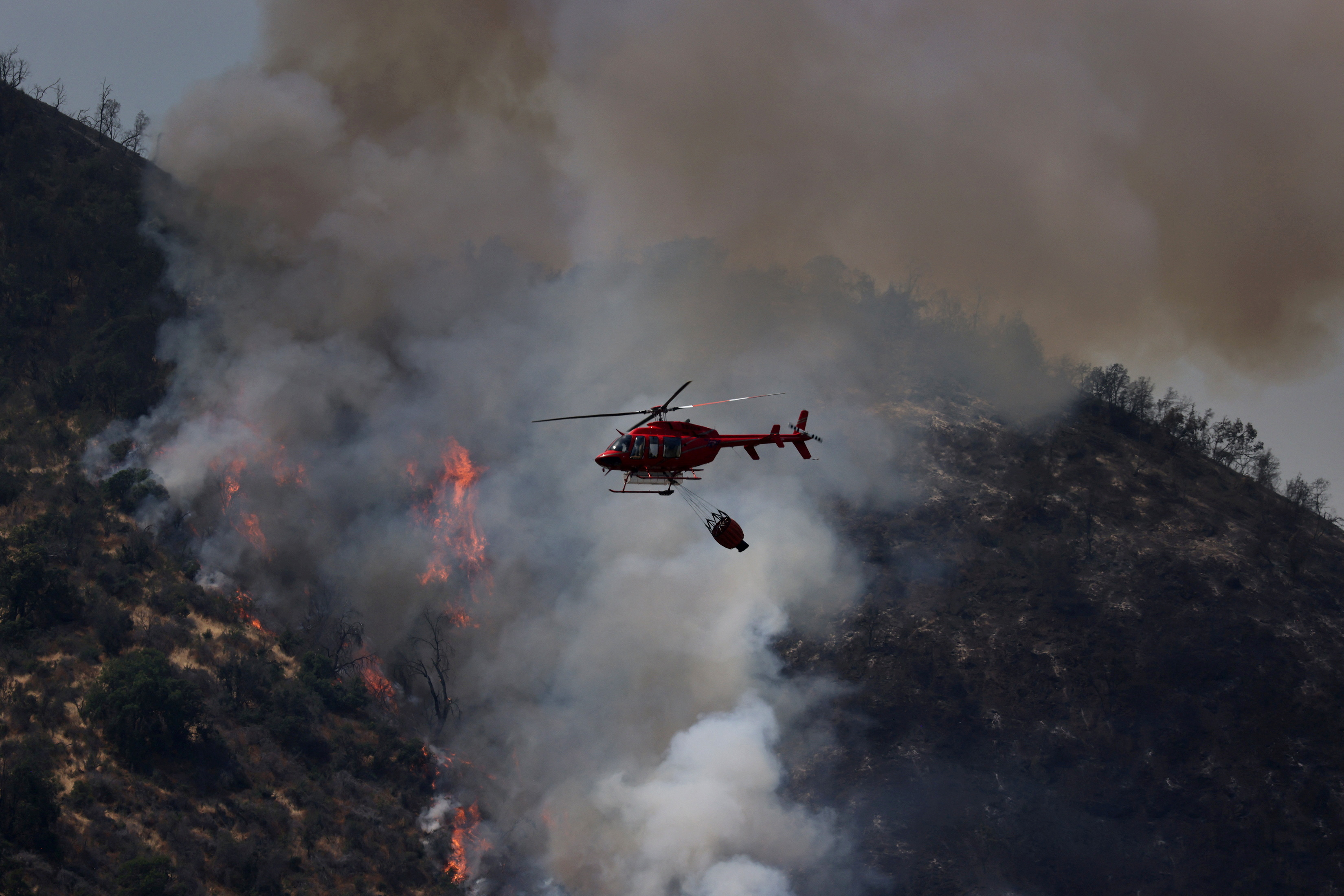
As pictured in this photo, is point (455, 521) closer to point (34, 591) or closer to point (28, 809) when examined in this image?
point (34, 591)

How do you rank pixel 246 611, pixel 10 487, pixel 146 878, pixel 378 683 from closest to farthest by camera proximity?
pixel 146 878 → pixel 246 611 → pixel 10 487 → pixel 378 683

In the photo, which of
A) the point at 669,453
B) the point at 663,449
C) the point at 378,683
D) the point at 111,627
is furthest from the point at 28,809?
the point at 669,453

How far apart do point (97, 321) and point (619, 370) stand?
5940cm

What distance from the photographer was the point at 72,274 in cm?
12338

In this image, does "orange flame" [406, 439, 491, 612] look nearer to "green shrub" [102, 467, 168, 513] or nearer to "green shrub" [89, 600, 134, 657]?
"green shrub" [102, 467, 168, 513]

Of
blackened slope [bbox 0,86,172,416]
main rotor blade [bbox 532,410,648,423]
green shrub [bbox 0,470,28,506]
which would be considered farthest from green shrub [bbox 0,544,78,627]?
main rotor blade [bbox 532,410,648,423]

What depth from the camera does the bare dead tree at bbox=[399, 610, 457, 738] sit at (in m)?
96.2

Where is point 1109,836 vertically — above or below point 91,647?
below

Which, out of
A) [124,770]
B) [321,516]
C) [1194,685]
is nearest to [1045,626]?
[1194,685]

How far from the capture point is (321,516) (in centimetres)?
10444

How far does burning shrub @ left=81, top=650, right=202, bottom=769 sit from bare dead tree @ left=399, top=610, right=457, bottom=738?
1986 centimetres

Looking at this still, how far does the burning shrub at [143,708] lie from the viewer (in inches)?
3105

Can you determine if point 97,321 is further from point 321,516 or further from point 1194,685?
point 1194,685

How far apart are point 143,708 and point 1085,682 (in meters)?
83.6
